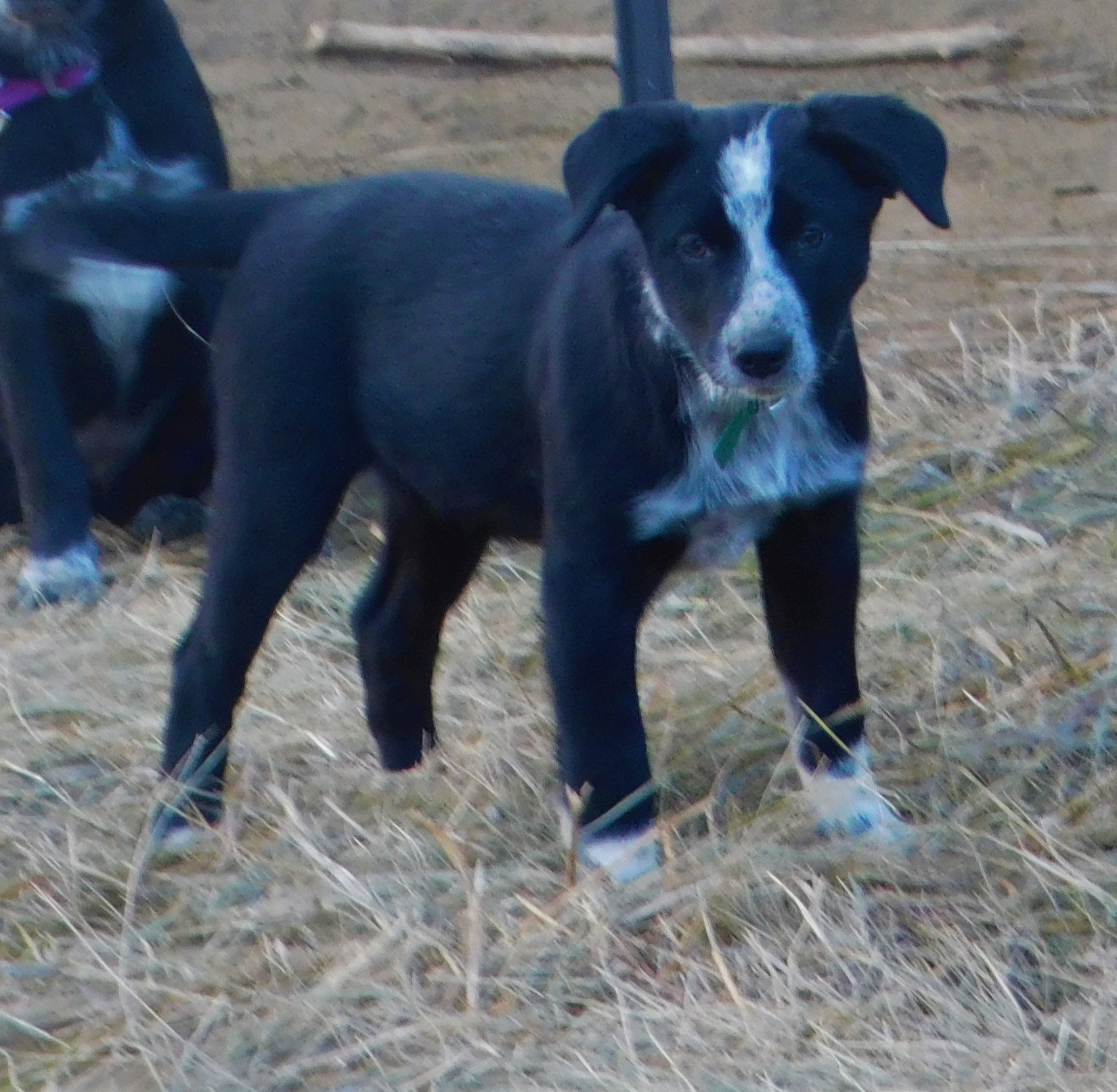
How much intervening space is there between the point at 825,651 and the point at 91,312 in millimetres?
2593

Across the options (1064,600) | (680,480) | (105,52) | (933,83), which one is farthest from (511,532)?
(933,83)

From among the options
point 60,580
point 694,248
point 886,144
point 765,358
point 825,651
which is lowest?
point 60,580

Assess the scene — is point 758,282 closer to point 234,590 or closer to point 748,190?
point 748,190

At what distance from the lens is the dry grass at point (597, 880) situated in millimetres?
2428

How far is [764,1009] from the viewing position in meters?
2.45

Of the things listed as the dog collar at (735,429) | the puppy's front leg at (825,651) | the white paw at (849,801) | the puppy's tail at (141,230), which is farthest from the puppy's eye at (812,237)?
the puppy's tail at (141,230)

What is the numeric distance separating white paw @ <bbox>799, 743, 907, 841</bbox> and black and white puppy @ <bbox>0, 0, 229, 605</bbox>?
2036mm

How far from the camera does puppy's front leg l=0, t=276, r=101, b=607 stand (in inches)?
182

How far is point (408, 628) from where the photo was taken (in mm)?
3463

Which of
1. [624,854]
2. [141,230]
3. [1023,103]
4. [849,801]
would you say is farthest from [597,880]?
[1023,103]

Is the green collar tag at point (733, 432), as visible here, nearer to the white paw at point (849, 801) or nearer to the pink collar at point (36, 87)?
the white paw at point (849, 801)

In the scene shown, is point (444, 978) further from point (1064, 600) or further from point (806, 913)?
point (1064, 600)

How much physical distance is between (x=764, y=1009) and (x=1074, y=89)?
429 centimetres

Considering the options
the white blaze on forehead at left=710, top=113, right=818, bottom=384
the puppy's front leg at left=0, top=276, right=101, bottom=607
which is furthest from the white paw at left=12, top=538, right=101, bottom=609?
the white blaze on forehead at left=710, top=113, right=818, bottom=384
